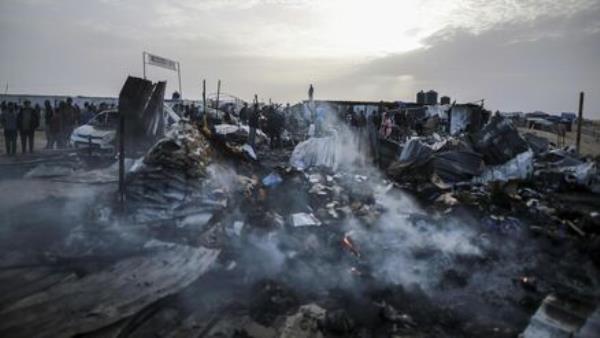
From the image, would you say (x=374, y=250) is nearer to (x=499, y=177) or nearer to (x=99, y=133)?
(x=499, y=177)

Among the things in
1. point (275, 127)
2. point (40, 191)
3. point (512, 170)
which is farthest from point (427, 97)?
point (40, 191)

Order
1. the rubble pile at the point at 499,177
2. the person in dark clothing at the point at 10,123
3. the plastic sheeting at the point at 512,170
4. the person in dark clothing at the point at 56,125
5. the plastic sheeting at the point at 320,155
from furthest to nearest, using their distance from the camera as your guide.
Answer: the person in dark clothing at the point at 56,125 → the person in dark clothing at the point at 10,123 → the plastic sheeting at the point at 320,155 → the plastic sheeting at the point at 512,170 → the rubble pile at the point at 499,177

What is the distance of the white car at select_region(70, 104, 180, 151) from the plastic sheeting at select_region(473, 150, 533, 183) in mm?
8930

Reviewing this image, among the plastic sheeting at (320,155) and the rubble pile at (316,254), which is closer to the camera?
the rubble pile at (316,254)

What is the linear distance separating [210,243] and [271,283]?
1.43m

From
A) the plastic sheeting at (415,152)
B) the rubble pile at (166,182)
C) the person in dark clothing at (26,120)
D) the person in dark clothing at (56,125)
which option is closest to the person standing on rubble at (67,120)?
the person in dark clothing at (56,125)

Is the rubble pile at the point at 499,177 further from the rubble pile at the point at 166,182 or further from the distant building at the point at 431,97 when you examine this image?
the distant building at the point at 431,97

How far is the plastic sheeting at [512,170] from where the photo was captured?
9774 mm

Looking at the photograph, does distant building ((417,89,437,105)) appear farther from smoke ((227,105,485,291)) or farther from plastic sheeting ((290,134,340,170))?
smoke ((227,105,485,291))

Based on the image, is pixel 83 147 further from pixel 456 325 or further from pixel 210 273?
pixel 456 325

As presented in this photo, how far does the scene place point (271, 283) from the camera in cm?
447

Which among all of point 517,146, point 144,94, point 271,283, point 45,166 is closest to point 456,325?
point 271,283

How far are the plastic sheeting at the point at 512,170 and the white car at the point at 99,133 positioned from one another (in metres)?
8.93

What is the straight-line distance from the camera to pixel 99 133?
12008 mm
